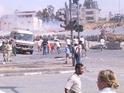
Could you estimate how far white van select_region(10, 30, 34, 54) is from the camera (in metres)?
51.9

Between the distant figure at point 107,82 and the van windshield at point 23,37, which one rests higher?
the distant figure at point 107,82

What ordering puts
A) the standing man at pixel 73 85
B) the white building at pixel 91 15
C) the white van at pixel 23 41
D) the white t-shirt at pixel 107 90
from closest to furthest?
the white t-shirt at pixel 107 90 < the standing man at pixel 73 85 < the white van at pixel 23 41 < the white building at pixel 91 15

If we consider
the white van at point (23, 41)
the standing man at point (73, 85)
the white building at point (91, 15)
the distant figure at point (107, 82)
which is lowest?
the white building at point (91, 15)

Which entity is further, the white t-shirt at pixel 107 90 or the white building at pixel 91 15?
the white building at pixel 91 15

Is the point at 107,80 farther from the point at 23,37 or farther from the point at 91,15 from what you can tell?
the point at 91,15

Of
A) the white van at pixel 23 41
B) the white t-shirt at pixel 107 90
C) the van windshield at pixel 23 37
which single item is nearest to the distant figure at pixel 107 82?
the white t-shirt at pixel 107 90

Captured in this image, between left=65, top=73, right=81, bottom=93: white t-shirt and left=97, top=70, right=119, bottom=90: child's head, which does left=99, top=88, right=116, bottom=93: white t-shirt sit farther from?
left=65, top=73, right=81, bottom=93: white t-shirt

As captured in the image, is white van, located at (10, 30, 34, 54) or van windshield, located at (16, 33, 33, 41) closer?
white van, located at (10, 30, 34, 54)

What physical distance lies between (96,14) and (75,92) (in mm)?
178566

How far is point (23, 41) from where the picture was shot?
51938mm

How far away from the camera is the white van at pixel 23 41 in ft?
170

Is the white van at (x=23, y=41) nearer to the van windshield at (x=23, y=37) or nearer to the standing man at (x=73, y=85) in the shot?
the van windshield at (x=23, y=37)

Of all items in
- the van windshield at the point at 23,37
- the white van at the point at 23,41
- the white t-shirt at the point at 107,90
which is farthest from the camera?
the van windshield at the point at 23,37

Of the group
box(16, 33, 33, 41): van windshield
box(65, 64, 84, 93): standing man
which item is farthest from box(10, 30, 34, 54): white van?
box(65, 64, 84, 93): standing man
